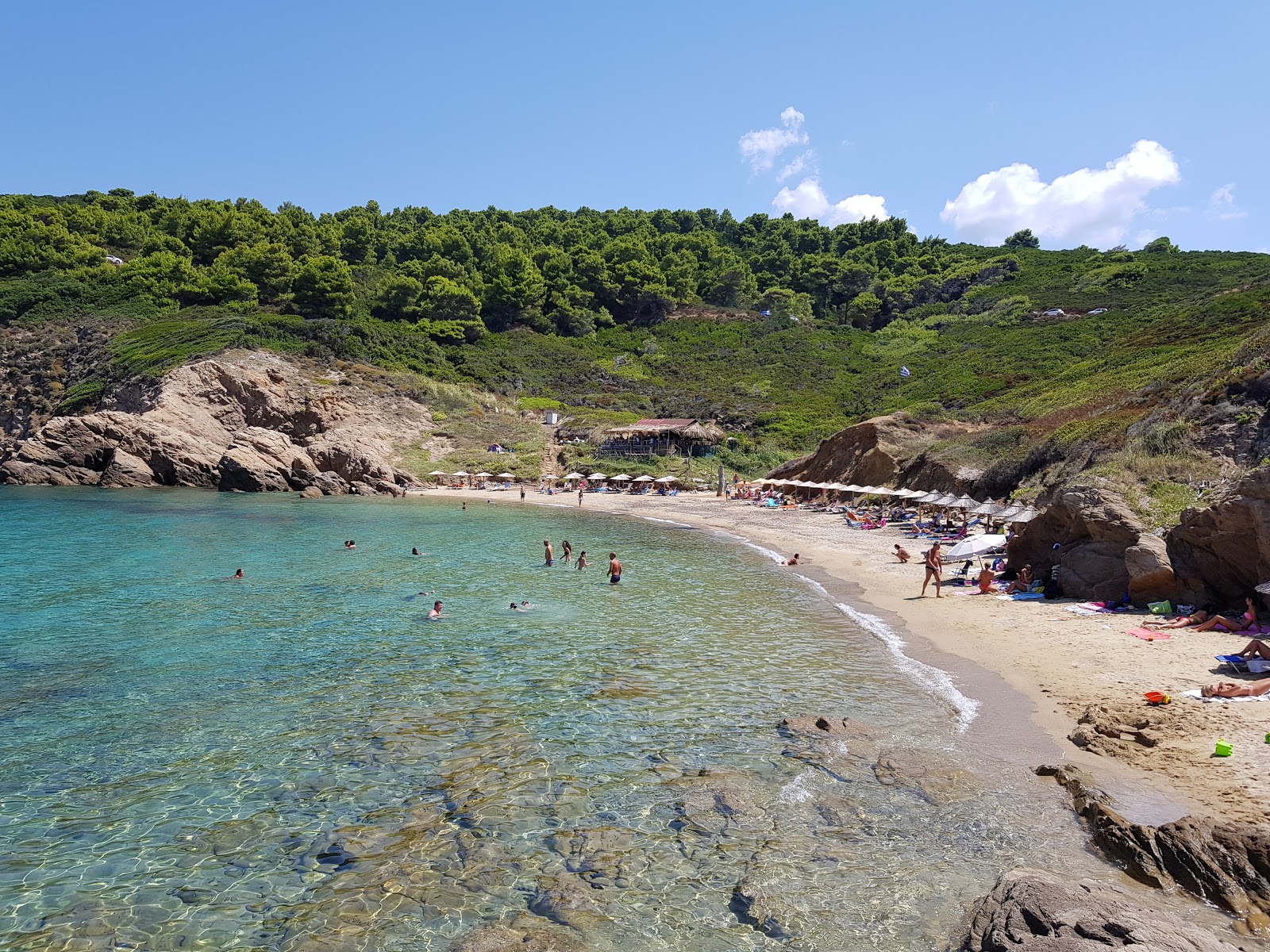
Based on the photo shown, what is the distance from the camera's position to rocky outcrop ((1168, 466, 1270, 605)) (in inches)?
448

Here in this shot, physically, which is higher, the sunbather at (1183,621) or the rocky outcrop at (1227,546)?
the rocky outcrop at (1227,546)

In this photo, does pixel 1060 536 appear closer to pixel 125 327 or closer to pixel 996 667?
pixel 996 667

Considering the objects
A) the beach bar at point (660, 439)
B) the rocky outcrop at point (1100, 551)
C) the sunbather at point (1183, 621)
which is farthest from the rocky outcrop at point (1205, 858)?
Result: the beach bar at point (660, 439)

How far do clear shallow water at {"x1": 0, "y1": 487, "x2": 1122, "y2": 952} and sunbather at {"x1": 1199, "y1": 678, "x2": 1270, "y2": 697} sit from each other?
3.00 metres

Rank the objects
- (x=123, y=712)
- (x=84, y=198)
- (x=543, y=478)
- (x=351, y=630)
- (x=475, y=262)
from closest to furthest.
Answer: (x=123, y=712)
(x=351, y=630)
(x=543, y=478)
(x=475, y=262)
(x=84, y=198)

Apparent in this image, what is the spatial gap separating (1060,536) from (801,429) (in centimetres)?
4044

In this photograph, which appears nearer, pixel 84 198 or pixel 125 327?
pixel 125 327

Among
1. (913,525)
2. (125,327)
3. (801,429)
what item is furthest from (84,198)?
(913,525)

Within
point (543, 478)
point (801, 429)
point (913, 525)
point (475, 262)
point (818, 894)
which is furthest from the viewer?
point (475, 262)

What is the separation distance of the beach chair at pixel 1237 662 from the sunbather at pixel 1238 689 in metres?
0.74

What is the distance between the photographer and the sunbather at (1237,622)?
11320 mm

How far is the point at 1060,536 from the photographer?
1638cm

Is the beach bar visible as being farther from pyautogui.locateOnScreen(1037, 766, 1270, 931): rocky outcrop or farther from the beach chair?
pyautogui.locateOnScreen(1037, 766, 1270, 931): rocky outcrop

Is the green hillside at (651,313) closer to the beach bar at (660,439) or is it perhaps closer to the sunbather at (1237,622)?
the beach bar at (660,439)
